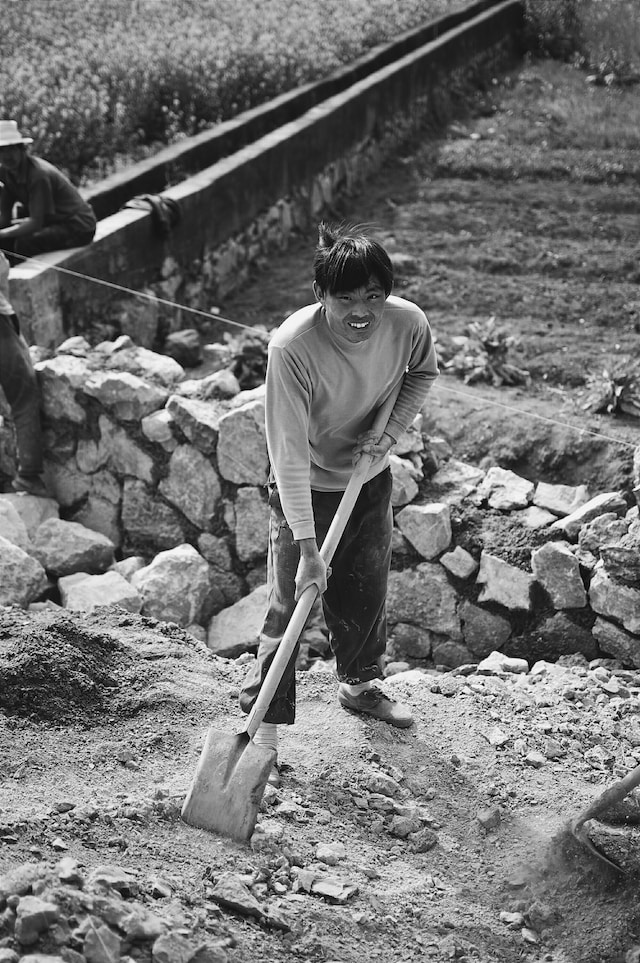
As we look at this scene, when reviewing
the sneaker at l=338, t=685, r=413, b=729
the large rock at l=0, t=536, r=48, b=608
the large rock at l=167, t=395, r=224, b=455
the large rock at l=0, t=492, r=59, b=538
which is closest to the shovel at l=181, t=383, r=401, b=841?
the sneaker at l=338, t=685, r=413, b=729

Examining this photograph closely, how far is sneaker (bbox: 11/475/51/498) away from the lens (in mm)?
6027

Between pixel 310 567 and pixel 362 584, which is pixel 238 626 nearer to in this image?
pixel 362 584

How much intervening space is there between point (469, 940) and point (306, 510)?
124cm

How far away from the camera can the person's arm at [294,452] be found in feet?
10.7

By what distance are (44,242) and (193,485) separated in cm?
194

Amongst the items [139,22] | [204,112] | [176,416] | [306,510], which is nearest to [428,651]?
[176,416]

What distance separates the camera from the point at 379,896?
10.3 ft

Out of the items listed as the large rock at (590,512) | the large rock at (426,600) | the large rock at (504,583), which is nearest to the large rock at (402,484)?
the large rock at (426,600)

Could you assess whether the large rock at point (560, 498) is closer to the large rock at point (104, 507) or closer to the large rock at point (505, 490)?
the large rock at point (505, 490)

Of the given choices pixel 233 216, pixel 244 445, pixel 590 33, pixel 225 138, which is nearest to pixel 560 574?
pixel 244 445

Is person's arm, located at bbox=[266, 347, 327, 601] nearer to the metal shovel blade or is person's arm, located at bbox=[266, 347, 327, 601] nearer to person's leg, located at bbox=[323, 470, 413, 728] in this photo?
person's leg, located at bbox=[323, 470, 413, 728]

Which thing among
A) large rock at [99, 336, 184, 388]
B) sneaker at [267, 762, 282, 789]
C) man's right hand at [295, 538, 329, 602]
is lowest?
sneaker at [267, 762, 282, 789]

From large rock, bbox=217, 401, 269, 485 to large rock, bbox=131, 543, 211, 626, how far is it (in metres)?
0.47

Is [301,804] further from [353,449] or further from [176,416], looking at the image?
[176,416]
